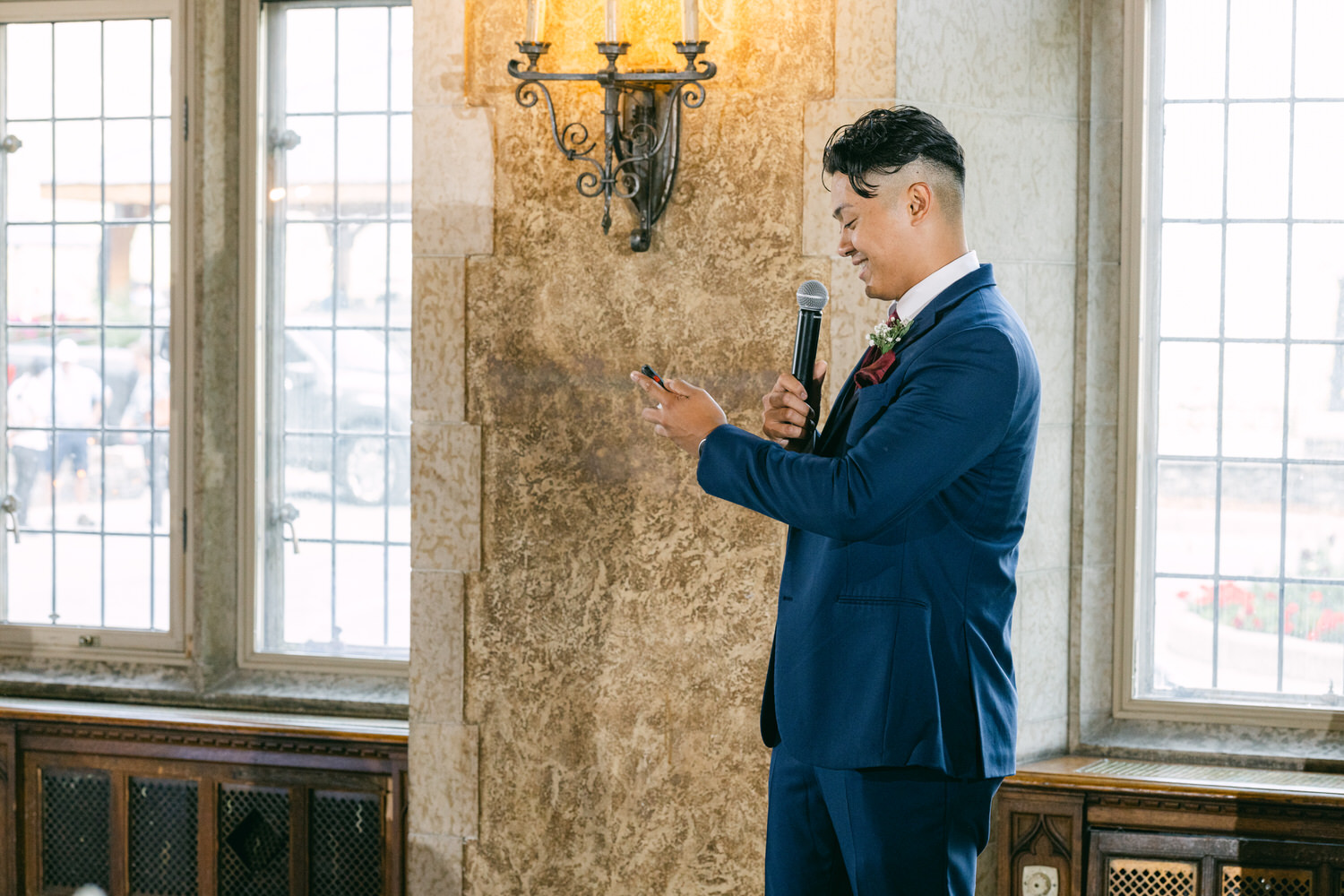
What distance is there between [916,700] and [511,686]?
1301 millimetres

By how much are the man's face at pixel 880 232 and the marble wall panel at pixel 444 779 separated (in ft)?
5.04

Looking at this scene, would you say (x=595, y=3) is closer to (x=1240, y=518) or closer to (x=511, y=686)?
(x=511, y=686)

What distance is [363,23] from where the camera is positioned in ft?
10.5

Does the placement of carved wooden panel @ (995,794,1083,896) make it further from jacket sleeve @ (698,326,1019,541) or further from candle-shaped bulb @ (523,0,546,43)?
candle-shaped bulb @ (523,0,546,43)

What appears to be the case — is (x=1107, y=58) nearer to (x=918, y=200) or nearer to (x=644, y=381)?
(x=918, y=200)

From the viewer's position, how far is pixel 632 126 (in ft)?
8.02

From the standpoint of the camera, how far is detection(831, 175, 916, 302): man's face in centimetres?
164

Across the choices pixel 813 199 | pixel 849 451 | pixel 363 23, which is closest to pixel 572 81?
pixel 813 199

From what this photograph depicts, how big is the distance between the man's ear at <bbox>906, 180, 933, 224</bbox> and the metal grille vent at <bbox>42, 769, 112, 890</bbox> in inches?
106

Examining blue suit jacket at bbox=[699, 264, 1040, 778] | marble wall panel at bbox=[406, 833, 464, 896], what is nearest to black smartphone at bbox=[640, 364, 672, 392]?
blue suit jacket at bbox=[699, 264, 1040, 778]

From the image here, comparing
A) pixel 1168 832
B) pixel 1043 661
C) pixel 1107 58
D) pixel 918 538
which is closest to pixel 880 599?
pixel 918 538

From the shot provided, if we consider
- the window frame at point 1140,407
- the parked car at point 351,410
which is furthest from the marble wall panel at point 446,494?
the window frame at point 1140,407

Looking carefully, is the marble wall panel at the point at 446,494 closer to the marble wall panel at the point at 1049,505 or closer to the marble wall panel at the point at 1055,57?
the marble wall panel at the point at 1049,505

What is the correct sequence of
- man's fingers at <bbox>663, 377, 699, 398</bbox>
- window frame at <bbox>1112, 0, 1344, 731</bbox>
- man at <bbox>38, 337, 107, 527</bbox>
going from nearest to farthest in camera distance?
man's fingers at <bbox>663, 377, 699, 398</bbox>, window frame at <bbox>1112, 0, 1344, 731</bbox>, man at <bbox>38, 337, 107, 527</bbox>
